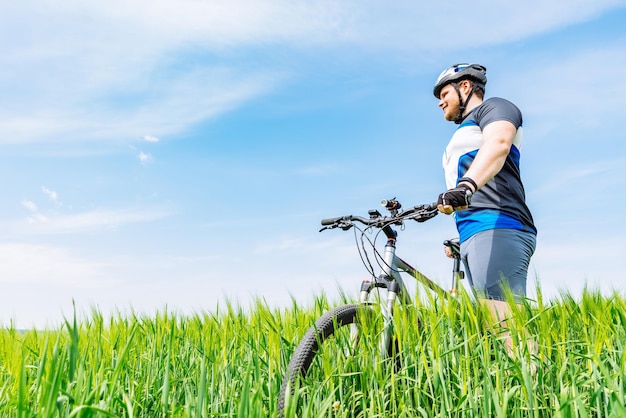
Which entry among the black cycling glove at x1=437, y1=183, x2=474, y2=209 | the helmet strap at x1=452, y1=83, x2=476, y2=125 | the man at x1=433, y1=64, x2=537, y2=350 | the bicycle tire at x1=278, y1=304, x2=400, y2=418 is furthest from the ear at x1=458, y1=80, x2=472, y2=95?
the bicycle tire at x1=278, y1=304, x2=400, y2=418

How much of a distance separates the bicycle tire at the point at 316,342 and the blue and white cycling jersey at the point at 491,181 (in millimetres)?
917

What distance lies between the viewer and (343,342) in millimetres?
3668

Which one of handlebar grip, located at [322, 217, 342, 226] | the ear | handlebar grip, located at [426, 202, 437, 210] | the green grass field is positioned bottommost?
the green grass field

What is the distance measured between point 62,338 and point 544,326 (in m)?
4.33

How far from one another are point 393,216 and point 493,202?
2.13 ft

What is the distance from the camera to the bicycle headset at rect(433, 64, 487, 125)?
4266 mm

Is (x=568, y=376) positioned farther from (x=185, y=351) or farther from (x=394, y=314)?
(x=185, y=351)

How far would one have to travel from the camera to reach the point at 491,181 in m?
3.92

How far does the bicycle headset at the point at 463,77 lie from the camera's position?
14.0 feet

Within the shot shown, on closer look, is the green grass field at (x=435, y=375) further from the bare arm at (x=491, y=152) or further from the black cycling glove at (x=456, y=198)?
the bare arm at (x=491, y=152)

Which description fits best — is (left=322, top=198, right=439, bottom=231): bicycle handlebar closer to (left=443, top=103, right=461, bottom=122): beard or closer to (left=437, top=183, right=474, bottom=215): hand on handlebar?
(left=437, top=183, right=474, bottom=215): hand on handlebar

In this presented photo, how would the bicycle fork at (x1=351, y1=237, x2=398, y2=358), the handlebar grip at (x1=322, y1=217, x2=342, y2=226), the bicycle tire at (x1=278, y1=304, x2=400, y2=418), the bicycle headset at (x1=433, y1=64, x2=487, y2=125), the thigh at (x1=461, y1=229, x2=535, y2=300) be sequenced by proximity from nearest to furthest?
the bicycle tire at (x1=278, y1=304, x2=400, y2=418) < the bicycle fork at (x1=351, y1=237, x2=398, y2=358) < the thigh at (x1=461, y1=229, x2=535, y2=300) < the handlebar grip at (x1=322, y1=217, x2=342, y2=226) < the bicycle headset at (x1=433, y1=64, x2=487, y2=125)

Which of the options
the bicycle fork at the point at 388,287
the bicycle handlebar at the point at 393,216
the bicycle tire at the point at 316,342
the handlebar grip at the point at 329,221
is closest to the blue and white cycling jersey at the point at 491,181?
the bicycle handlebar at the point at 393,216

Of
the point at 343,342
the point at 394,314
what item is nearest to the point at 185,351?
the point at 343,342
